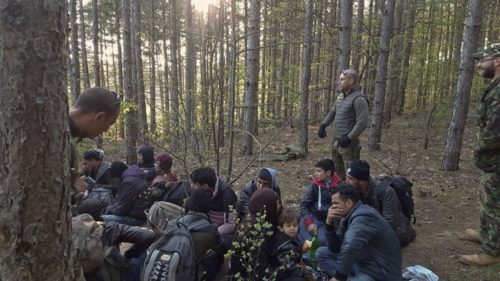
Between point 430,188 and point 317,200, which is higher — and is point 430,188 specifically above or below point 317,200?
below

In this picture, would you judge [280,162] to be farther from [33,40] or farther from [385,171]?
[33,40]

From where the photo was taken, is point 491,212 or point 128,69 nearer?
point 491,212

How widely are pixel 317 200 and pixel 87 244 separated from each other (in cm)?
349

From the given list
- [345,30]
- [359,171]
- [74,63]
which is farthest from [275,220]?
[74,63]

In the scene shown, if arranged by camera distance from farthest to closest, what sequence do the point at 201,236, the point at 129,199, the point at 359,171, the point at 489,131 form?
the point at 129,199
the point at 359,171
the point at 489,131
the point at 201,236

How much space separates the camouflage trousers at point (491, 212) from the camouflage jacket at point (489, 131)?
13 cm

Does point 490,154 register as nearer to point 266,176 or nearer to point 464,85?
point 266,176

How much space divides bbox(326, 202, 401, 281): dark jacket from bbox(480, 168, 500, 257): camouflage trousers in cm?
140

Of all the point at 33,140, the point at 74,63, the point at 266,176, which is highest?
the point at 74,63

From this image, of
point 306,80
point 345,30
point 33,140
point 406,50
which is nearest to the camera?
point 33,140

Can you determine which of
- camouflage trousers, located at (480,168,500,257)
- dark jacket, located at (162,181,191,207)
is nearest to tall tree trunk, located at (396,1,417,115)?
camouflage trousers, located at (480,168,500,257)

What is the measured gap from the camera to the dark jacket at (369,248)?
3.34 m

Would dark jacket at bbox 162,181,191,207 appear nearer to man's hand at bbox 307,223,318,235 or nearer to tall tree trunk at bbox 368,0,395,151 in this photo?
man's hand at bbox 307,223,318,235

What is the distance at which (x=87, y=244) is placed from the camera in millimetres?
2588
